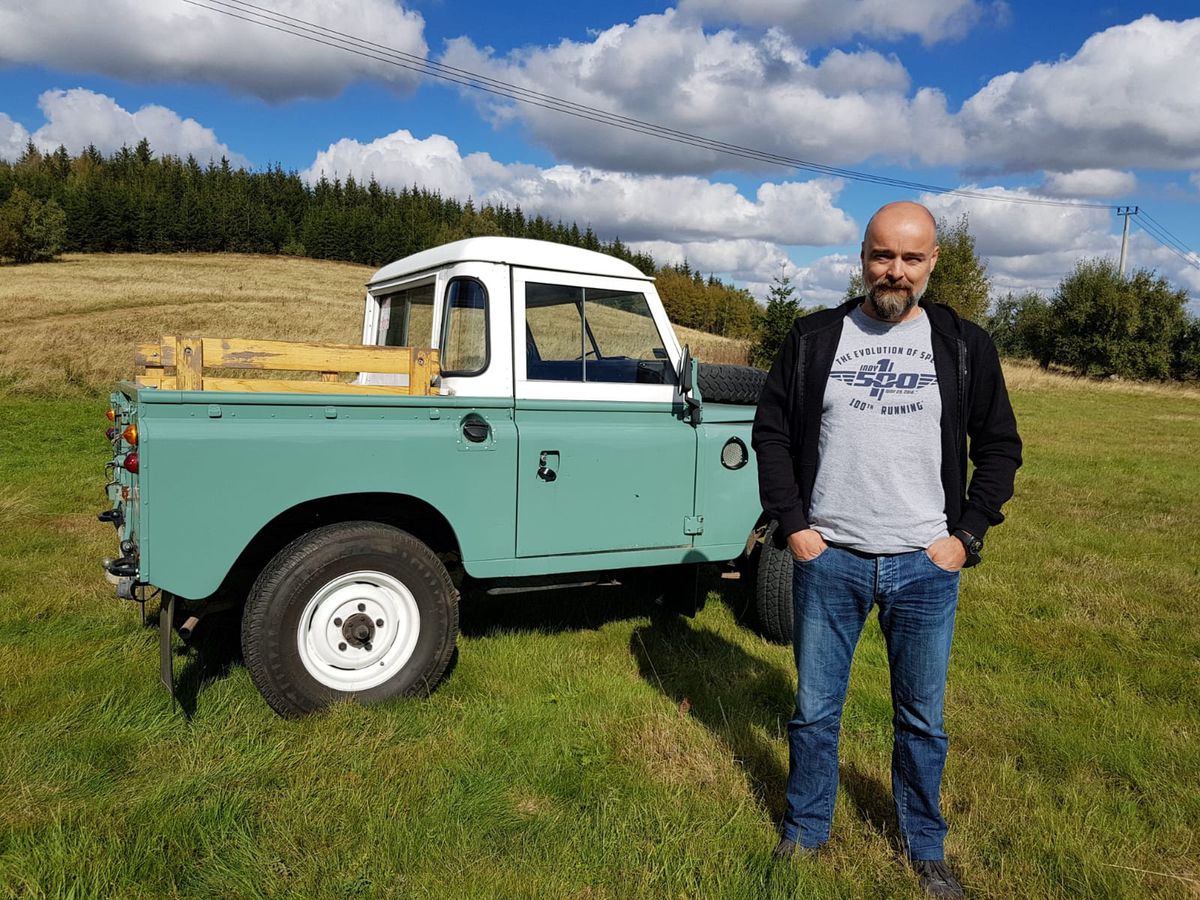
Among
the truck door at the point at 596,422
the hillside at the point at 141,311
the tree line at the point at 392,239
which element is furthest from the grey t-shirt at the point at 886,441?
the tree line at the point at 392,239

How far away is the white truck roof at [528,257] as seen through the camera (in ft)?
13.6

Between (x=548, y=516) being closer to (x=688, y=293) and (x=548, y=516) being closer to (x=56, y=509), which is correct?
(x=56, y=509)

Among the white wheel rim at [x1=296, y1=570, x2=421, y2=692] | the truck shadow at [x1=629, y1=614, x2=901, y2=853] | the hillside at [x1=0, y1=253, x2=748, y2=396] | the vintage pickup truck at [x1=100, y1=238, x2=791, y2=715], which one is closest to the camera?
the truck shadow at [x1=629, y1=614, x2=901, y2=853]

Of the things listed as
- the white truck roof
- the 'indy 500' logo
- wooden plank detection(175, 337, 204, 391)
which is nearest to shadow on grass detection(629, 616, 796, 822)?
the 'indy 500' logo

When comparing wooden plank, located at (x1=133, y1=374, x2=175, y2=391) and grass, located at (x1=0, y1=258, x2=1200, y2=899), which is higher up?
wooden plank, located at (x1=133, y1=374, x2=175, y2=391)

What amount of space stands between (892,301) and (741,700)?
2276 mm

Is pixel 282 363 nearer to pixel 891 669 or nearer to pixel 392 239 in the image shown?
pixel 891 669

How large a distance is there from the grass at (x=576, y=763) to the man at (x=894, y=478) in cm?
53

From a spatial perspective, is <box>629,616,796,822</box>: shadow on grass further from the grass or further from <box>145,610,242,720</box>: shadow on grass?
<box>145,610,242,720</box>: shadow on grass

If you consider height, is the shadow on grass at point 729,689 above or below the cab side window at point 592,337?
below

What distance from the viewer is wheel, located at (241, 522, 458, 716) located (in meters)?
3.45

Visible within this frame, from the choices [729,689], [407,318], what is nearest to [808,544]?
[729,689]

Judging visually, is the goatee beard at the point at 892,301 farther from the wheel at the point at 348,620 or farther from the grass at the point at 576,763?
the wheel at the point at 348,620

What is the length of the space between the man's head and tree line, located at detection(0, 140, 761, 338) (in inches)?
1987
